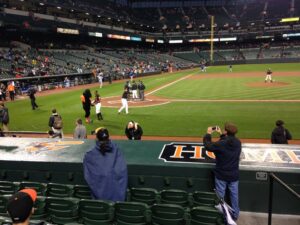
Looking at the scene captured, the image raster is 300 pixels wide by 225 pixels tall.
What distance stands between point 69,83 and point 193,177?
1359 inches

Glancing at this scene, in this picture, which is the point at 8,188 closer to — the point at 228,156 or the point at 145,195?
the point at 145,195

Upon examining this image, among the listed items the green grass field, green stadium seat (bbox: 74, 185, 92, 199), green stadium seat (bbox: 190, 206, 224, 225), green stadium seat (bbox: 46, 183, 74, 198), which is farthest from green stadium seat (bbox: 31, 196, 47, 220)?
the green grass field

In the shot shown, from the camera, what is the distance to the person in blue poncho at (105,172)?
5285 millimetres

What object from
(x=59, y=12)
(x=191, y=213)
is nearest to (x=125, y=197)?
(x=191, y=213)

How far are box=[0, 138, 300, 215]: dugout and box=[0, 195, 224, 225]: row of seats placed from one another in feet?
6.00

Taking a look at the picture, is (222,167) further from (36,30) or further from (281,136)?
(36,30)

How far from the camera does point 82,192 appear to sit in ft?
19.7

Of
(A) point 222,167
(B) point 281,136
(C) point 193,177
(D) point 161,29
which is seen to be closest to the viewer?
(A) point 222,167

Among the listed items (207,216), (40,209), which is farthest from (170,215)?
(40,209)

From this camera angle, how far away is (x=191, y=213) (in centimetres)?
467

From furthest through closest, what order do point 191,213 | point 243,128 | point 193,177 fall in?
point 243,128, point 193,177, point 191,213

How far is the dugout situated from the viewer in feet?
21.6

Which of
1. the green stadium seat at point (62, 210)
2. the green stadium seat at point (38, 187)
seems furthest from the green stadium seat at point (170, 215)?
the green stadium seat at point (38, 187)

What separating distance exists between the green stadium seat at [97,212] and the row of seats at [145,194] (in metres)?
0.93
